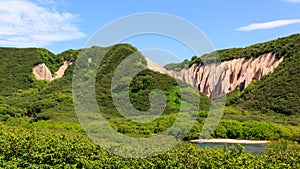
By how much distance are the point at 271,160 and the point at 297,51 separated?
238ft

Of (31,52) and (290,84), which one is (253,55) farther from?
(31,52)

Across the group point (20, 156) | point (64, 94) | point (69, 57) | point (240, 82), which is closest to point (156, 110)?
point (64, 94)

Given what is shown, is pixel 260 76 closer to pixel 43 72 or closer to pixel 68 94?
pixel 68 94

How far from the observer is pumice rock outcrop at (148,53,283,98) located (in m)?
87.4

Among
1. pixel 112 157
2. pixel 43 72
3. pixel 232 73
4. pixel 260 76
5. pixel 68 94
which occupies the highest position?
pixel 43 72

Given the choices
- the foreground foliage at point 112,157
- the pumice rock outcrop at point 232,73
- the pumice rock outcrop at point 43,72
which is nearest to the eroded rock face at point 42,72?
the pumice rock outcrop at point 43,72

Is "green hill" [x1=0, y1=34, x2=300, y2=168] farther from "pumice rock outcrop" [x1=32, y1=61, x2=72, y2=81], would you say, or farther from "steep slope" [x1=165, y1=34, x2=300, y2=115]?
"pumice rock outcrop" [x1=32, y1=61, x2=72, y2=81]

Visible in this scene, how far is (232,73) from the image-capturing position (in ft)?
302

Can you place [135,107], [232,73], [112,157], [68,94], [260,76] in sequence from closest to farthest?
[112,157] < [135,107] < [68,94] < [260,76] < [232,73]

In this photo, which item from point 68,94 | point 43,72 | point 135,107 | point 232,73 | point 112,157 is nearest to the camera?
point 112,157

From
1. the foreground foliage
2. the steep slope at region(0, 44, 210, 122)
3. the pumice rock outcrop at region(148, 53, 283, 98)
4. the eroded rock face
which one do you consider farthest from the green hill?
the pumice rock outcrop at region(148, 53, 283, 98)

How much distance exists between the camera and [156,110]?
52.9m

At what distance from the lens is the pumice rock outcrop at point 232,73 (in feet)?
287

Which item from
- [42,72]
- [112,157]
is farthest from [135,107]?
[42,72]
